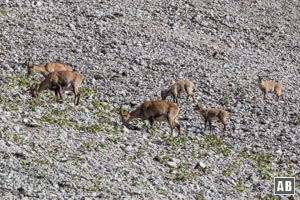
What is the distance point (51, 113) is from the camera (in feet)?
76.2

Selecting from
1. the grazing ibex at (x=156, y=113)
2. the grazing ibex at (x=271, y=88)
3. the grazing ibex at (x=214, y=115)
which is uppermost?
the grazing ibex at (x=271, y=88)

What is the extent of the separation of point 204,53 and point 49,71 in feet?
28.6

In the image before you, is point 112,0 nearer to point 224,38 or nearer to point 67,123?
point 224,38

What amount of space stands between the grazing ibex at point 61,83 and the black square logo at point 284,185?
7.14m

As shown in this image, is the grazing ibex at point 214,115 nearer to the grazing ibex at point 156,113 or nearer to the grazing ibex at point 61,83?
the grazing ibex at point 156,113

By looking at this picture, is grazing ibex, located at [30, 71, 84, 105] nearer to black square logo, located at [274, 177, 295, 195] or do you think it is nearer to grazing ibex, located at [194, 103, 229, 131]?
grazing ibex, located at [194, 103, 229, 131]

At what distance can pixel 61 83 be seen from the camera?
83.6 feet

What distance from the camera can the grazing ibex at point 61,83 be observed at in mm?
25359

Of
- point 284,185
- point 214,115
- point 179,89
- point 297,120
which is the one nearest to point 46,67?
point 179,89

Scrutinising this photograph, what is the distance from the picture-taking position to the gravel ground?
19.2 m

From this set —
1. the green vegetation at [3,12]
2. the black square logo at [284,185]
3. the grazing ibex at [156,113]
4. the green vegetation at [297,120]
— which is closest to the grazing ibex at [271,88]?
the green vegetation at [297,120]

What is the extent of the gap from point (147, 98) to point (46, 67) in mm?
3655

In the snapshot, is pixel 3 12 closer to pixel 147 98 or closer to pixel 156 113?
pixel 147 98

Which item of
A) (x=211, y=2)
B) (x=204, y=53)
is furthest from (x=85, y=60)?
(x=211, y=2)
